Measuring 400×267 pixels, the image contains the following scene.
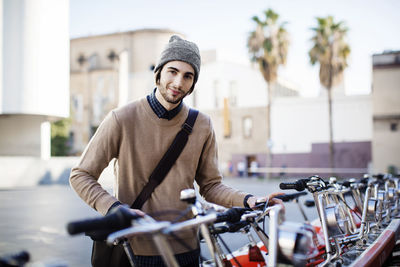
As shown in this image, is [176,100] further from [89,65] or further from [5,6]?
[89,65]

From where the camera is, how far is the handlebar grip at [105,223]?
4.53 ft

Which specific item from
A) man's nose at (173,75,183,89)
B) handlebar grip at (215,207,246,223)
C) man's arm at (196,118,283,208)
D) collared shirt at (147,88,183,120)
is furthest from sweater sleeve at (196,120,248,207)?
handlebar grip at (215,207,246,223)

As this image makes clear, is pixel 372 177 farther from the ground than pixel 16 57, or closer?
closer

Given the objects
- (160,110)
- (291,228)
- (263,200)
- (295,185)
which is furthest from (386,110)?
(291,228)

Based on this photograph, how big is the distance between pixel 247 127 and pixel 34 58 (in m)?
22.7

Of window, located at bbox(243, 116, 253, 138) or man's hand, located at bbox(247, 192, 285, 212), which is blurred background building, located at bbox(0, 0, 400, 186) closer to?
window, located at bbox(243, 116, 253, 138)

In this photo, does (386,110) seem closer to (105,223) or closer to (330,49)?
(330,49)

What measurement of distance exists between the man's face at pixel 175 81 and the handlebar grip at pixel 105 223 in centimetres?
93

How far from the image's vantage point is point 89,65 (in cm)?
5956

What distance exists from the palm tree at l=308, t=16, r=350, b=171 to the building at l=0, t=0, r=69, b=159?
1628 centimetres

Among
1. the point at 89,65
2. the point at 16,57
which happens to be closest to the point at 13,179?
the point at 16,57

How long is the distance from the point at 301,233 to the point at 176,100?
1007 mm

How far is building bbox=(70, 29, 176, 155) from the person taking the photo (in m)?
55.7

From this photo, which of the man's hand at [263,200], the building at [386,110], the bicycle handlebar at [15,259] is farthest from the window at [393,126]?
the bicycle handlebar at [15,259]
